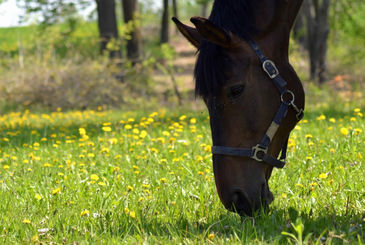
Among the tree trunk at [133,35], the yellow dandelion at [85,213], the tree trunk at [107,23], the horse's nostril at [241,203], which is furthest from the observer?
the tree trunk at [133,35]

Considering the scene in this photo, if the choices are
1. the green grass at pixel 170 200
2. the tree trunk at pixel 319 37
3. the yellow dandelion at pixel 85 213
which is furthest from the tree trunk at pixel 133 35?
the yellow dandelion at pixel 85 213

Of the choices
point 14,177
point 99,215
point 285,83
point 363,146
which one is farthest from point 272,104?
point 14,177

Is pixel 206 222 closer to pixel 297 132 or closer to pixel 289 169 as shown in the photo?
pixel 289 169

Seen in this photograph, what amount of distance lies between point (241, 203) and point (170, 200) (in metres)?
0.84

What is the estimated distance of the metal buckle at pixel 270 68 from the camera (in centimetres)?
276

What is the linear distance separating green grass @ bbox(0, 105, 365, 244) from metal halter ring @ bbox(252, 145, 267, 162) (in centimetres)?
37

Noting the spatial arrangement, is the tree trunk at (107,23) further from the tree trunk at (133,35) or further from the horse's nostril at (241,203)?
the horse's nostril at (241,203)

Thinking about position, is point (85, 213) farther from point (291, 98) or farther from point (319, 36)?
point (319, 36)

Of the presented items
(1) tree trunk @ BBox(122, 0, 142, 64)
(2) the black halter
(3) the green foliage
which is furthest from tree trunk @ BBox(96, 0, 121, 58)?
(2) the black halter

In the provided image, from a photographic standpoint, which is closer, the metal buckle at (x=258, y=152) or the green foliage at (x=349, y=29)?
the metal buckle at (x=258, y=152)

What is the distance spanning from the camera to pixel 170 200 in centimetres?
335

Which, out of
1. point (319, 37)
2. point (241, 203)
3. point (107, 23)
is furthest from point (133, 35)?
point (241, 203)

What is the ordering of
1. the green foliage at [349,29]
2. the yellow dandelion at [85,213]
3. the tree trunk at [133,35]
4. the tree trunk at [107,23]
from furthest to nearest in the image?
the green foliage at [349,29] → the tree trunk at [133,35] → the tree trunk at [107,23] → the yellow dandelion at [85,213]

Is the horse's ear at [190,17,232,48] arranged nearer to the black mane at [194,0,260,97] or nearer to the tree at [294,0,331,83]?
the black mane at [194,0,260,97]
